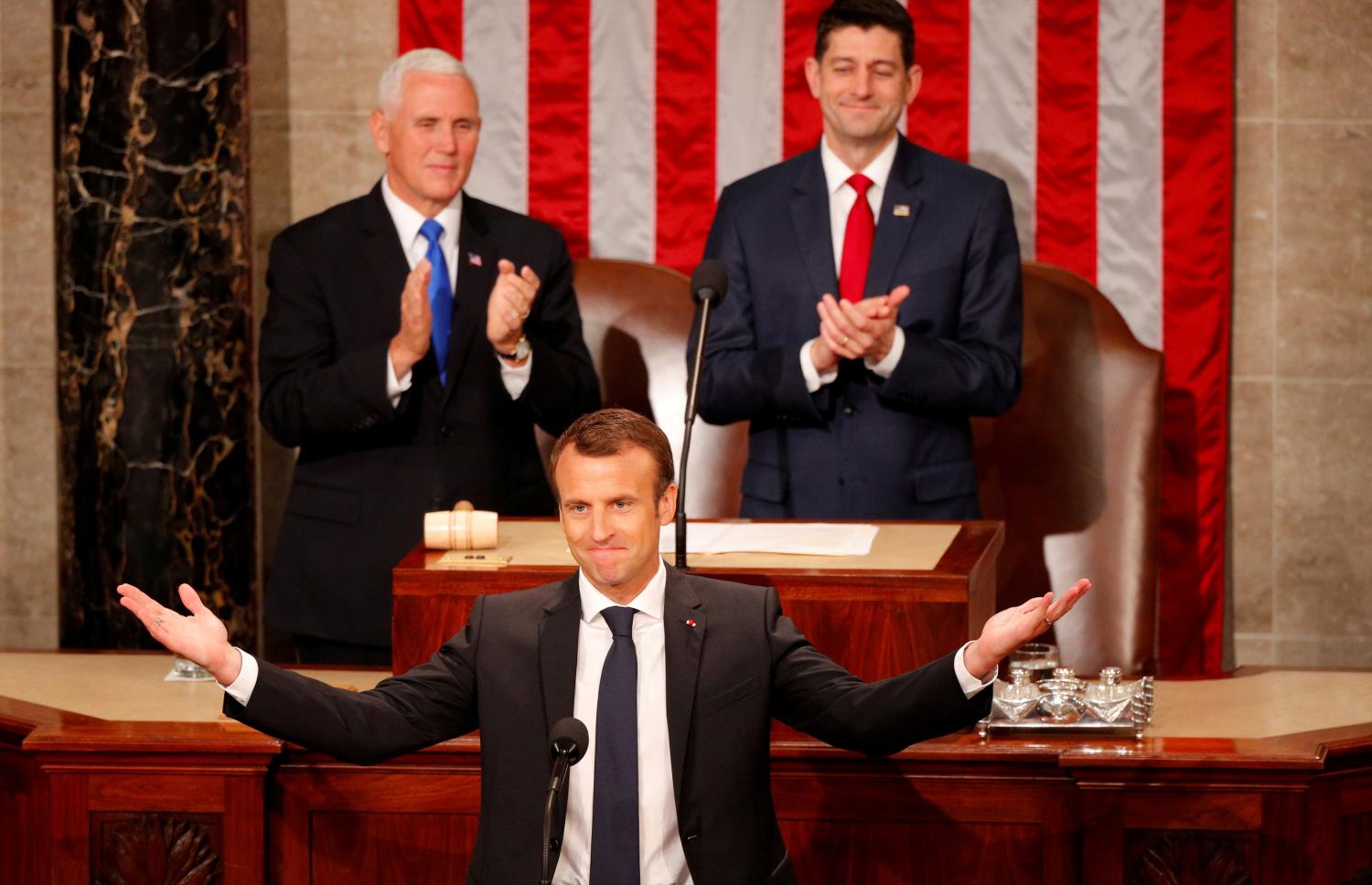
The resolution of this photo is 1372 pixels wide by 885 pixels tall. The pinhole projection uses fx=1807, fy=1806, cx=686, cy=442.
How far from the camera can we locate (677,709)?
2697 mm

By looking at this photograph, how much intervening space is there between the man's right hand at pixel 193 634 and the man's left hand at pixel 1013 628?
41.3 inches

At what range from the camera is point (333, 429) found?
4234mm

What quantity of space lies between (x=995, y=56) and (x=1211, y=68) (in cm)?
67

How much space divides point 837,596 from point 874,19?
5.71 feet

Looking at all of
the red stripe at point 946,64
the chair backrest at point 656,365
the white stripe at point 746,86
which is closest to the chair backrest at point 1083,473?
the red stripe at point 946,64

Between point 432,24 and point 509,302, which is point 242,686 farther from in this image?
point 432,24

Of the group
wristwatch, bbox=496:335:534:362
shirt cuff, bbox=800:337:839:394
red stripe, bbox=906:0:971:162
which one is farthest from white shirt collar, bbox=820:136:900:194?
red stripe, bbox=906:0:971:162

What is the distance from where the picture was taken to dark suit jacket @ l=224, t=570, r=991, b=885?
8.57ft

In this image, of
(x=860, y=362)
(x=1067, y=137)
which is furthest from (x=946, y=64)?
(x=860, y=362)

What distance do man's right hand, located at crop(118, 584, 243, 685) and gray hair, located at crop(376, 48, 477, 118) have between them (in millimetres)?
2194

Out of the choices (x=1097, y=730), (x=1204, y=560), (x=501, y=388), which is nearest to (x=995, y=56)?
(x=1204, y=560)

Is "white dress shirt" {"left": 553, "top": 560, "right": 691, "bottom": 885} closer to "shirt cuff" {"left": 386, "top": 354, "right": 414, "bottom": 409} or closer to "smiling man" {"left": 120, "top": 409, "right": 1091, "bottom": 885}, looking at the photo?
"smiling man" {"left": 120, "top": 409, "right": 1091, "bottom": 885}

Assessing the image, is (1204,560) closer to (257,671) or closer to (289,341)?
(289,341)

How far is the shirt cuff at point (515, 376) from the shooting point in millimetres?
4293
